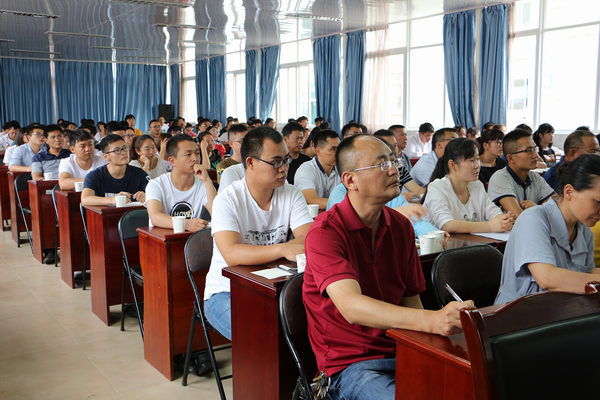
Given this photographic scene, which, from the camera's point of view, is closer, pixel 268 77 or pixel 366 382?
pixel 366 382

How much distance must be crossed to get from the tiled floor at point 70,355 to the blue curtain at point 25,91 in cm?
1330

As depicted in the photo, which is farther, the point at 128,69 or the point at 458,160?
the point at 128,69

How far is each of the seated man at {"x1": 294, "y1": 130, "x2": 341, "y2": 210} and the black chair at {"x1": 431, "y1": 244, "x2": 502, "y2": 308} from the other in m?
2.12

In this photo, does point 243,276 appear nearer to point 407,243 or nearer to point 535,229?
point 407,243

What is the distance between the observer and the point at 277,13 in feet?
29.5

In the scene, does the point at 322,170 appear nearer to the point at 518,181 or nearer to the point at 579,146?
the point at 518,181

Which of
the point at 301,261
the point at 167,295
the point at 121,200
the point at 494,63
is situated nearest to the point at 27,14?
the point at 121,200

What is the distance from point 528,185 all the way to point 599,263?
3.99ft

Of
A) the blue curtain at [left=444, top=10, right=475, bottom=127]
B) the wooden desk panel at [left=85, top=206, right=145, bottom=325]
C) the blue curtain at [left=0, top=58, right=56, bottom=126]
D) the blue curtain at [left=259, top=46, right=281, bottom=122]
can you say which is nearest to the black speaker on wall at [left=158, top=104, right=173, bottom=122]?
the blue curtain at [left=0, top=58, right=56, bottom=126]

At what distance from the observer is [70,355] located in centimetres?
301

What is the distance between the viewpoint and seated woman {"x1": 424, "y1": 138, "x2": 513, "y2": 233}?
2818 mm

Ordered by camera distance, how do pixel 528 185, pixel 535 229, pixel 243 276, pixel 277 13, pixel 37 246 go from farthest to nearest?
1. pixel 277 13
2. pixel 37 246
3. pixel 528 185
4. pixel 243 276
5. pixel 535 229

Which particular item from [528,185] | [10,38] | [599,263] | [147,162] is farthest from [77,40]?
[599,263]

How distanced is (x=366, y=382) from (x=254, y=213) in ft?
3.47
